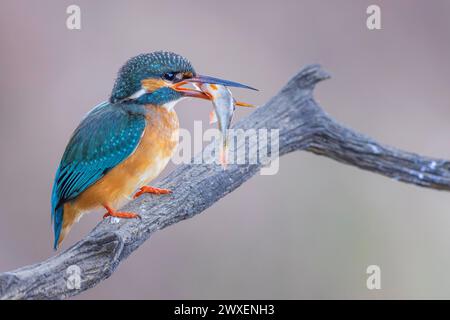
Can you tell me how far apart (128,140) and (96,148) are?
13cm

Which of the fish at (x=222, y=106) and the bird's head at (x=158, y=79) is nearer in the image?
the fish at (x=222, y=106)

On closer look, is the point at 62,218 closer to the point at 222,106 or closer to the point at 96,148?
the point at 96,148

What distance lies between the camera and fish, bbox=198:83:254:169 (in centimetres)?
280

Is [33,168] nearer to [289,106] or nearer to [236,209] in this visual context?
[236,209]

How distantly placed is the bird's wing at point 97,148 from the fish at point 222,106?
0.27 meters

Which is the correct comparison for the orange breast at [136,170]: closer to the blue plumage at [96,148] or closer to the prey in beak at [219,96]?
the blue plumage at [96,148]

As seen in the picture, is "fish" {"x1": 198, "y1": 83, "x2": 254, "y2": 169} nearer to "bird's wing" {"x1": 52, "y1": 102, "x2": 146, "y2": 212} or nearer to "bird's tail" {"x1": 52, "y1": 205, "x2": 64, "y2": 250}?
"bird's wing" {"x1": 52, "y1": 102, "x2": 146, "y2": 212}

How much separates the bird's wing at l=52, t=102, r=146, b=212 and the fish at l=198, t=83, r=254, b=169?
273 millimetres

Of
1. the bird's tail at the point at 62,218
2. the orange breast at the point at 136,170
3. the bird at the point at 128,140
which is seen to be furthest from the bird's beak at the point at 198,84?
the bird's tail at the point at 62,218

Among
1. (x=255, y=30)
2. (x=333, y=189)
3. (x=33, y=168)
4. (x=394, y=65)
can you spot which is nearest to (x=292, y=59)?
(x=255, y=30)

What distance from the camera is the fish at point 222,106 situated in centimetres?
280

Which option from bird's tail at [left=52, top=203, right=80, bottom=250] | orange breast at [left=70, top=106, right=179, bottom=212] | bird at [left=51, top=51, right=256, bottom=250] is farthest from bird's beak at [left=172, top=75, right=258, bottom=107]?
bird's tail at [left=52, top=203, right=80, bottom=250]

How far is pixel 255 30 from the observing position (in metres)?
5.06
